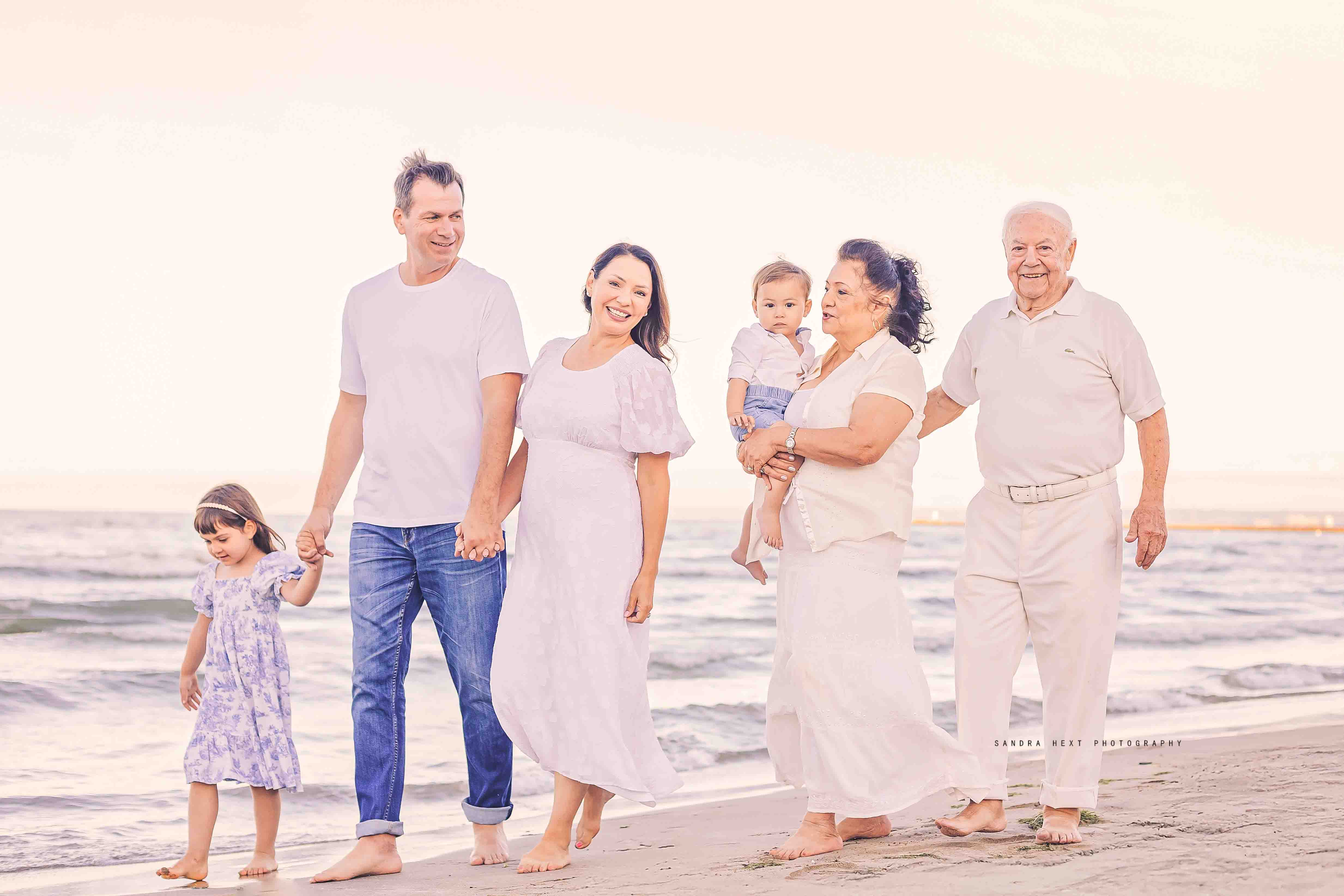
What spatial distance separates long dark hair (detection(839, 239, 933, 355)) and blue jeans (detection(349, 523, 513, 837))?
58.0 inches

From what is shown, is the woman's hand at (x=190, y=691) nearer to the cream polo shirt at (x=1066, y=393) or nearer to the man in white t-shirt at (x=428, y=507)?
the man in white t-shirt at (x=428, y=507)

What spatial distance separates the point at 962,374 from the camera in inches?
163

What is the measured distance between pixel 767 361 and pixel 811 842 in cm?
170

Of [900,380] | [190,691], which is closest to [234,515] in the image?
[190,691]

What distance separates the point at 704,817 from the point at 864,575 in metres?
2.24

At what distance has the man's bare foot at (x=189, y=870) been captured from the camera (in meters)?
4.03

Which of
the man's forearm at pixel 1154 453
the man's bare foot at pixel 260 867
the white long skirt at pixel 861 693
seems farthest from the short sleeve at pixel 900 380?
the man's bare foot at pixel 260 867

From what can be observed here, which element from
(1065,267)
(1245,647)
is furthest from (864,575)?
(1245,647)

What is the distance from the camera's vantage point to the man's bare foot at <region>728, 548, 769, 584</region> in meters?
4.04

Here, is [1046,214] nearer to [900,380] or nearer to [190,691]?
[900,380]

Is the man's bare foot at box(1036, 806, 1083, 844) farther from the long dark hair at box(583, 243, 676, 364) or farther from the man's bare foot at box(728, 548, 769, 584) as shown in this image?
the long dark hair at box(583, 243, 676, 364)

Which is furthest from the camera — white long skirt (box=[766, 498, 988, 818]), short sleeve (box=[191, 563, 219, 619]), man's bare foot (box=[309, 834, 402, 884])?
short sleeve (box=[191, 563, 219, 619])

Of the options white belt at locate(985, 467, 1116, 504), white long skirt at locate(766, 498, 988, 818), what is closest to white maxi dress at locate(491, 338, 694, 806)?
white long skirt at locate(766, 498, 988, 818)

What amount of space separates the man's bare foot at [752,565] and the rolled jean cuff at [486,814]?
1122 millimetres
